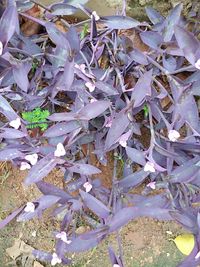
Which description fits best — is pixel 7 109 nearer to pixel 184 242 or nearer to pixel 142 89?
pixel 142 89

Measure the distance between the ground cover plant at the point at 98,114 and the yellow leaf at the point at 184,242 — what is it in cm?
25

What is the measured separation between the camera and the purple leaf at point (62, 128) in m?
1.49

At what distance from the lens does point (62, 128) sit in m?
1.49

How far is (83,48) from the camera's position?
5.32ft

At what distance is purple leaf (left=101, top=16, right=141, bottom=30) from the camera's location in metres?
1.56

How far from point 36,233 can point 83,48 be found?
63 centimetres

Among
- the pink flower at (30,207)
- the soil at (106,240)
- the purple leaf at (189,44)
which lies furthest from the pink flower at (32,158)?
the purple leaf at (189,44)

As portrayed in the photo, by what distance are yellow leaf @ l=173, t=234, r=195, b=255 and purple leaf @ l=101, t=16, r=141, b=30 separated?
0.68 m

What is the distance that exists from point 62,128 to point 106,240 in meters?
0.53

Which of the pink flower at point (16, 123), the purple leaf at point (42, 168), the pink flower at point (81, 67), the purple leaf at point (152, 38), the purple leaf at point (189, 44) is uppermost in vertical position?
the purple leaf at point (189, 44)

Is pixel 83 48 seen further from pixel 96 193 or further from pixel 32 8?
pixel 96 193

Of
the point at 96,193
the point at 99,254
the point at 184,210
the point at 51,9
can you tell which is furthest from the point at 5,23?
the point at 99,254

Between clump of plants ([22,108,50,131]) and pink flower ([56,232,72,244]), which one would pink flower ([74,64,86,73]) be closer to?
clump of plants ([22,108,50,131])

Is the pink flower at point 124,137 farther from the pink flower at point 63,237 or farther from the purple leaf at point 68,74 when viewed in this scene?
the pink flower at point 63,237
